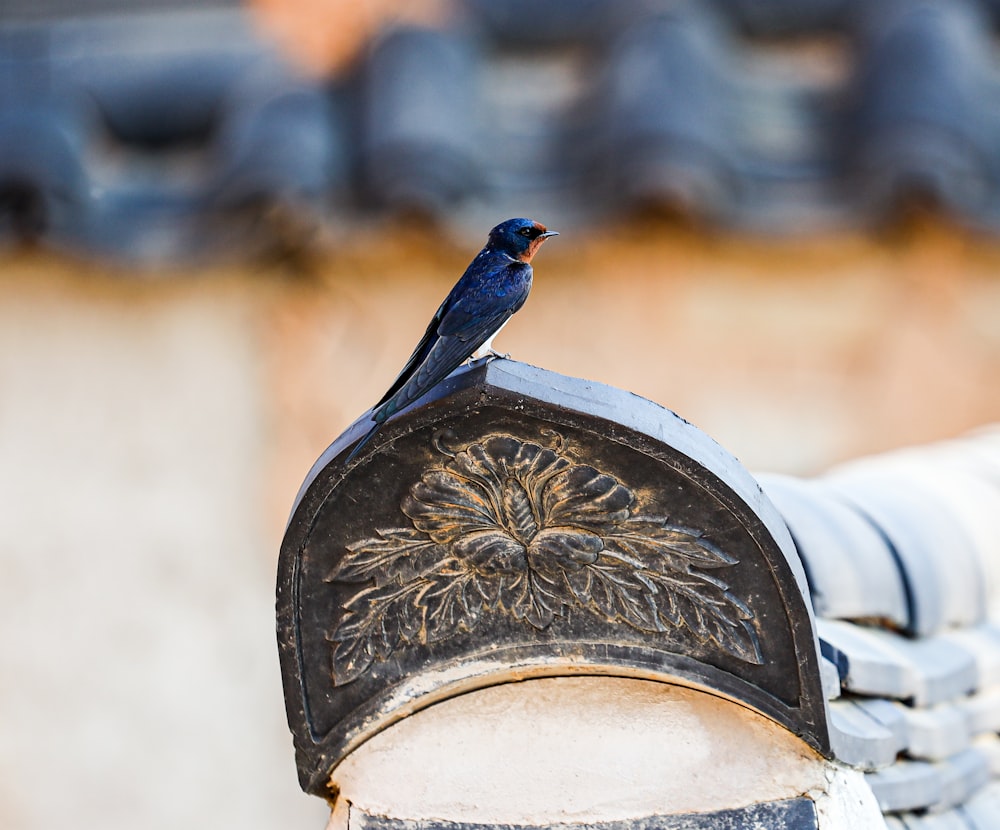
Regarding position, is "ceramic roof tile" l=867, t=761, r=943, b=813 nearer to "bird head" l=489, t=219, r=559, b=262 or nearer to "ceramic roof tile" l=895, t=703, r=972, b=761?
"ceramic roof tile" l=895, t=703, r=972, b=761

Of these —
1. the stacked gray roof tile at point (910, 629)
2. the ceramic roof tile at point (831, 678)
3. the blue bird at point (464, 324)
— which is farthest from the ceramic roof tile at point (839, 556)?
the blue bird at point (464, 324)

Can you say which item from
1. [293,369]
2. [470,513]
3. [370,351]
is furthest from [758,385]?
[470,513]

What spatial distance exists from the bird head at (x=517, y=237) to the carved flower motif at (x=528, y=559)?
0.32 m

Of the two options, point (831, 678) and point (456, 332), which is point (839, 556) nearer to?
point (831, 678)

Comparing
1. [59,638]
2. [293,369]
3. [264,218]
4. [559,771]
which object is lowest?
[59,638]

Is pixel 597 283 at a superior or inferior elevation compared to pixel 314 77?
inferior

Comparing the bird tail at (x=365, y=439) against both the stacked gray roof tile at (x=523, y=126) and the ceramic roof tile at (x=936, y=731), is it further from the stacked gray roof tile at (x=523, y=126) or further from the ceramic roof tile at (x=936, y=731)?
the stacked gray roof tile at (x=523, y=126)

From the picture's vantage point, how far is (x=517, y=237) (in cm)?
112

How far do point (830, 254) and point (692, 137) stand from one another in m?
0.41

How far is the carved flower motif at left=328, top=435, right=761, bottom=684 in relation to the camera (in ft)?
2.74

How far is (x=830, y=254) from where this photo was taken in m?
2.34

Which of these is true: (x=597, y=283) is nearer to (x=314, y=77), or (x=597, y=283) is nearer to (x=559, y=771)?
(x=314, y=77)

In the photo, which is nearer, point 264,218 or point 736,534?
point 736,534

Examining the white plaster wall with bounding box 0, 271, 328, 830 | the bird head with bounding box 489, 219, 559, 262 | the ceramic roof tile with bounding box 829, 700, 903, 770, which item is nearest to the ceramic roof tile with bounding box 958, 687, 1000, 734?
the ceramic roof tile with bounding box 829, 700, 903, 770
